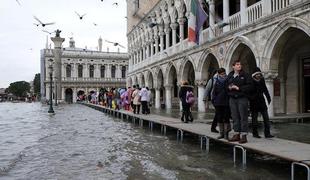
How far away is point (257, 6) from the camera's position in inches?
677

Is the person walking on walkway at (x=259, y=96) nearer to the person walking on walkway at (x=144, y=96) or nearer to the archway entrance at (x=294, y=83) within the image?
the archway entrance at (x=294, y=83)

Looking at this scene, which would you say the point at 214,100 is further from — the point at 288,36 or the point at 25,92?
the point at 25,92

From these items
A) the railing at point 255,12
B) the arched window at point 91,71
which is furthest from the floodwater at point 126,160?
the arched window at point 91,71

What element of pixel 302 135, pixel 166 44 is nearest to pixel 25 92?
pixel 166 44

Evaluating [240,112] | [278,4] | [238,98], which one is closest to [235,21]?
[278,4]

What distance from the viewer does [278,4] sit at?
51.0 ft

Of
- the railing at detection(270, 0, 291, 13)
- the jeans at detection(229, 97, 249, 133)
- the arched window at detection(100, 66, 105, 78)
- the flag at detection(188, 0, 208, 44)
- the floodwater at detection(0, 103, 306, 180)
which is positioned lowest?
the floodwater at detection(0, 103, 306, 180)

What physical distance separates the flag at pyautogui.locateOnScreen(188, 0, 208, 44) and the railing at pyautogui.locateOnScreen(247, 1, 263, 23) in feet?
A: 11.5

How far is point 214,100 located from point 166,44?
71.8 ft

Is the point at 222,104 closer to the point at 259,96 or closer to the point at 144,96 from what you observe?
the point at 259,96

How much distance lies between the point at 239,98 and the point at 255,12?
9224mm

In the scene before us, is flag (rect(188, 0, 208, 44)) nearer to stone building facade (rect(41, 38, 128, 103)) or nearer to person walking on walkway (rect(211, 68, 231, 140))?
person walking on walkway (rect(211, 68, 231, 140))

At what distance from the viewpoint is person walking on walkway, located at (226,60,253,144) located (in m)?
9.12

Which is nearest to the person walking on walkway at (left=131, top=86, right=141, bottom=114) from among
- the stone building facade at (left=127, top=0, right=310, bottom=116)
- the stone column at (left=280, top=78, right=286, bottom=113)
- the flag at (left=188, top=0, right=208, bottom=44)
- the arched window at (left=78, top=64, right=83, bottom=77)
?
the stone building facade at (left=127, top=0, right=310, bottom=116)
